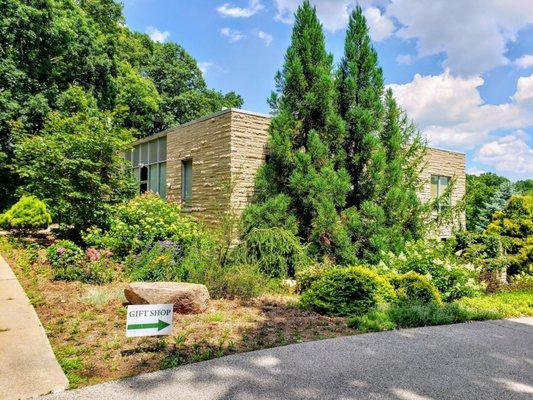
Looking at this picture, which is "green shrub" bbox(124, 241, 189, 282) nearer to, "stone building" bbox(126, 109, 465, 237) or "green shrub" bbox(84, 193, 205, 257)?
"green shrub" bbox(84, 193, 205, 257)

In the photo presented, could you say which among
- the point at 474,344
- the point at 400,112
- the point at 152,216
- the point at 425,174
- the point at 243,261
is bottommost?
the point at 474,344

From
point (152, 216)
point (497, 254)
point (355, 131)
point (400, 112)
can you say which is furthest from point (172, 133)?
point (497, 254)

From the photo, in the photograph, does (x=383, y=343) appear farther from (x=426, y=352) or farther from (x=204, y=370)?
(x=204, y=370)

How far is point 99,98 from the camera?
20.2 meters

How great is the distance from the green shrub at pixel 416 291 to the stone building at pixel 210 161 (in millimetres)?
3880

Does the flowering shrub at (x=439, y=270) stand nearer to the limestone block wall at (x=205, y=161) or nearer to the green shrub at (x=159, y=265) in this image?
the green shrub at (x=159, y=265)

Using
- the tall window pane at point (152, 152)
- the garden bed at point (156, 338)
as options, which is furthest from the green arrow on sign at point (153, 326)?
the tall window pane at point (152, 152)

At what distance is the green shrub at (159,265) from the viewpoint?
726 centimetres

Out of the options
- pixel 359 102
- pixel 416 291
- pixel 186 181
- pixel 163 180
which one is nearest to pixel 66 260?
pixel 186 181

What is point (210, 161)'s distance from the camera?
1119cm

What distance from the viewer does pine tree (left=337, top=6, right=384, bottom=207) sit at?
984cm

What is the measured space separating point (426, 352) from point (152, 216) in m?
7.28

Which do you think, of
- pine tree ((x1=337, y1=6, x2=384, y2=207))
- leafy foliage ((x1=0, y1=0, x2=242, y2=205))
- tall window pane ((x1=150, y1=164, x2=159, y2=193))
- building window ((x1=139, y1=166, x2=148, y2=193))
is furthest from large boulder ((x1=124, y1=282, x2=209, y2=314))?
building window ((x1=139, y1=166, x2=148, y2=193))

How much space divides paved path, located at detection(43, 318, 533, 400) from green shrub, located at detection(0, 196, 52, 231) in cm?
1131
